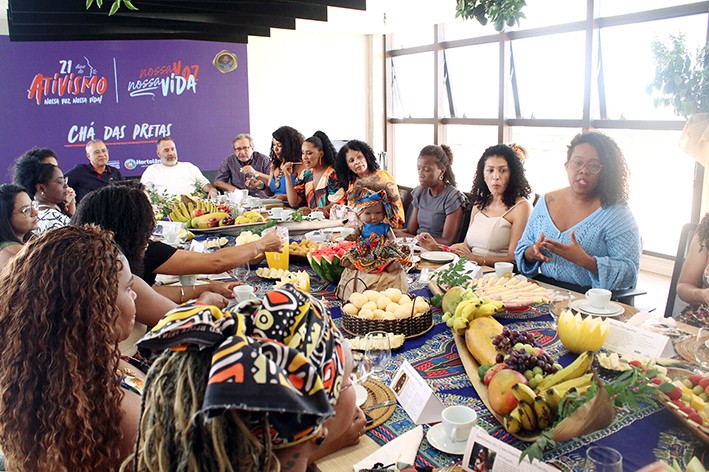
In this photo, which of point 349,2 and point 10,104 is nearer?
point 349,2

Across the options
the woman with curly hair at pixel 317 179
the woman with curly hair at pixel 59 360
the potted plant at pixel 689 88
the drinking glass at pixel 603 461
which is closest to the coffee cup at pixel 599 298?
the drinking glass at pixel 603 461

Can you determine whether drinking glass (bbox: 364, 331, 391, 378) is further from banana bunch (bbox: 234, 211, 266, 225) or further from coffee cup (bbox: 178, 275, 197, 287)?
banana bunch (bbox: 234, 211, 266, 225)

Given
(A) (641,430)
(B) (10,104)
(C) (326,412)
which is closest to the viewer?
(C) (326,412)

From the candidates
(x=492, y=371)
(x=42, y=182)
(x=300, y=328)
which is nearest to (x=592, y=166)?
(x=492, y=371)

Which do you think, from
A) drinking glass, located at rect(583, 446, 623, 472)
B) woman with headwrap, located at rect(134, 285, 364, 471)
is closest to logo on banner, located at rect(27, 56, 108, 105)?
woman with headwrap, located at rect(134, 285, 364, 471)

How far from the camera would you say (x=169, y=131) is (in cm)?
802

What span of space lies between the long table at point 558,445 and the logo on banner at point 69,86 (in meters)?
6.94

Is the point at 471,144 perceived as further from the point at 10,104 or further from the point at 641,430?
the point at 641,430

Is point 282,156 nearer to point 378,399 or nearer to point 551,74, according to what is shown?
point 551,74

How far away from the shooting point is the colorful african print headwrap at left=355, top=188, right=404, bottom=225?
2.41 meters

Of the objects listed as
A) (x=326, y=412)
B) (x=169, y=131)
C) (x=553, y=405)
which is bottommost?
(x=553, y=405)

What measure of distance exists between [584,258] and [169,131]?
6.60 m

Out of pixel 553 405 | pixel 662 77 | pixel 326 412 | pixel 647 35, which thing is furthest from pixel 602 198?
pixel 647 35

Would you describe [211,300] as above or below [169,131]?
below
